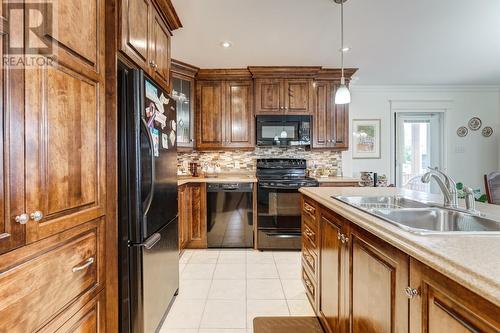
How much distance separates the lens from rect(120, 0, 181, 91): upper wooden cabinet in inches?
57.3

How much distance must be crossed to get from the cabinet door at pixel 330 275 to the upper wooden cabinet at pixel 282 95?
228 cm

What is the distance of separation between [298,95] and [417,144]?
2694mm

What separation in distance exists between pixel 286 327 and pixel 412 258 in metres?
1.36

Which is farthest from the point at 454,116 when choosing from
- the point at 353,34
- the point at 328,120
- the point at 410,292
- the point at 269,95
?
the point at 410,292

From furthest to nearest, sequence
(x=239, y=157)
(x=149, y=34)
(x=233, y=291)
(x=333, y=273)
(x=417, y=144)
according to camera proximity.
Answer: (x=417, y=144) → (x=239, y=157) → (x=233, y=291) → (x=149, y=34) → (x=333, y=273)

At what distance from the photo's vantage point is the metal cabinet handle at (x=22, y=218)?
2.55ft

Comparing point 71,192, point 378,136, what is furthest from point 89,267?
point 378,136

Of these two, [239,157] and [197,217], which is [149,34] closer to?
[197,217]

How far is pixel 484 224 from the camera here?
3.82ft

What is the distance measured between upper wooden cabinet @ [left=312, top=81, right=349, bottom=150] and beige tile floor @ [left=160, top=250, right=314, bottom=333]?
1.67 metres

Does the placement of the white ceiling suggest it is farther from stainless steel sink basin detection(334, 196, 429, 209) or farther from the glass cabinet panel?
stainless steel sink basin detection(334, 196, 429, 209)

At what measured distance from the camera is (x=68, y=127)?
3.37ft

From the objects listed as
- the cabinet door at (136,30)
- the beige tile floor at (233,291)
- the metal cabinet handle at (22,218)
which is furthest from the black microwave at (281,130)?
the metal cabinet handle at (22,218)

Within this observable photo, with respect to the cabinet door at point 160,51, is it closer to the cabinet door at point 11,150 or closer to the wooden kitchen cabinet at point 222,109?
the cabinet door at point 11,150
